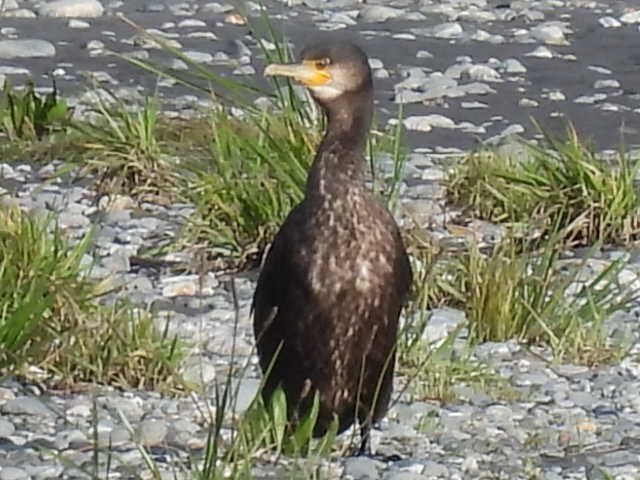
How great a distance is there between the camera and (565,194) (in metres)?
7.21

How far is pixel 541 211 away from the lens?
7.23 metres

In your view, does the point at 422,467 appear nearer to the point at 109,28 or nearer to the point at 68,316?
the point at 68,316

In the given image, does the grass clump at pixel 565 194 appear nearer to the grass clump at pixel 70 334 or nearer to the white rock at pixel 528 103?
the grass clump at pixel 70 334

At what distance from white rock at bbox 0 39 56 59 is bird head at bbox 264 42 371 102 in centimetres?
556

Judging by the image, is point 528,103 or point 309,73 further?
point 528,103


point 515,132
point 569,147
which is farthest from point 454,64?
point 569,147

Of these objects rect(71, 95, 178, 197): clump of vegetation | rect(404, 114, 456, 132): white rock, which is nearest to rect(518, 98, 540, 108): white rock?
rect(404, 114, 456, 132): white rock

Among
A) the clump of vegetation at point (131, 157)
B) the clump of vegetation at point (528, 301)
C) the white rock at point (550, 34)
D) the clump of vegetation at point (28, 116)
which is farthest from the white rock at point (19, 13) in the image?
the clump of vegetation at point (528, 301)

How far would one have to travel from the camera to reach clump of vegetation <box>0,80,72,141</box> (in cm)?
816

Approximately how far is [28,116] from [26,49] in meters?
2.42

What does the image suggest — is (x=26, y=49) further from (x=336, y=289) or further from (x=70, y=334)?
(x=336, y=289)

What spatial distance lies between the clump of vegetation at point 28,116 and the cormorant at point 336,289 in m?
3.25

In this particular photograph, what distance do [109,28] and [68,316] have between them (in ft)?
20.6

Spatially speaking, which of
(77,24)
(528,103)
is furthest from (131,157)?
(77,24)
